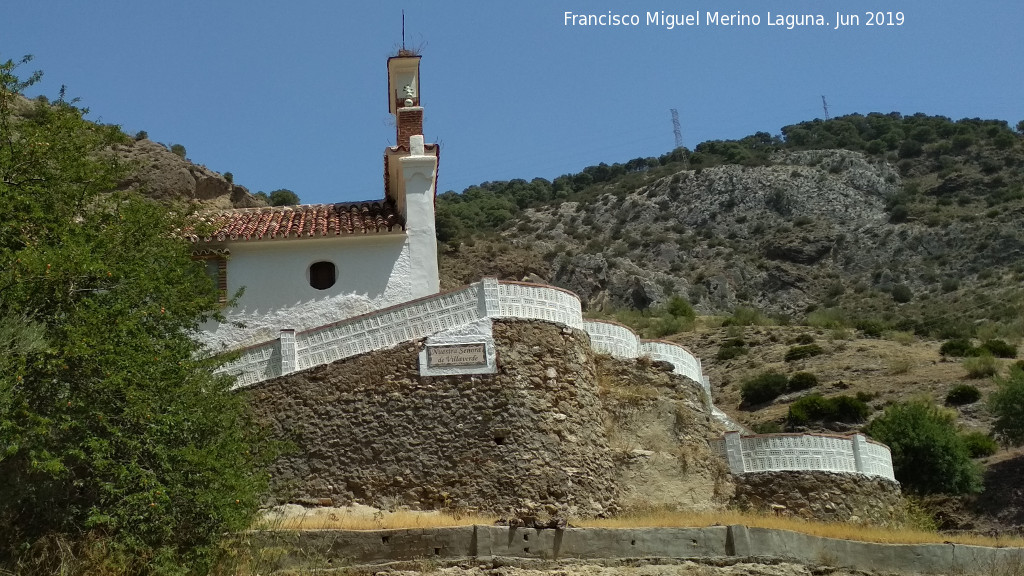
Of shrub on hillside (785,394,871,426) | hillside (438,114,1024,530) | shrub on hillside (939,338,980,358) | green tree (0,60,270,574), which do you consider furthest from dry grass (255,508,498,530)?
shrub on hillside (939,338,980,358)

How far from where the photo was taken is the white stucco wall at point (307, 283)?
2636 cm

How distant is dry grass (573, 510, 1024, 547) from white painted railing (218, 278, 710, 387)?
476cm

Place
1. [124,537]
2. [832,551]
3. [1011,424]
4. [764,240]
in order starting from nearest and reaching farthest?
1. [124,537]
2. [832,551]
3. [1011,424]
4. [764,240]

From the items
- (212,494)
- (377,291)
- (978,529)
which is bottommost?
(978,529)

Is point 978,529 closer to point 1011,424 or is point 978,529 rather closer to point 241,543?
point 1011,424

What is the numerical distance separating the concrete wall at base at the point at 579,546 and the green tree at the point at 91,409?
3.66 feet

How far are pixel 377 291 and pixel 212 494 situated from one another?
1001cm

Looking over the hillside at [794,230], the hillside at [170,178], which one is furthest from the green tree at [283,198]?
the hillside at [170,178]

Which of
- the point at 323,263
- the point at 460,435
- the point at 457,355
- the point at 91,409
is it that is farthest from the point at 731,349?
the point at 91,409

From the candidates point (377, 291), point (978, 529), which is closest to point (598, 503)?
point (377, 291)

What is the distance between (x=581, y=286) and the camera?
68062 millimetres

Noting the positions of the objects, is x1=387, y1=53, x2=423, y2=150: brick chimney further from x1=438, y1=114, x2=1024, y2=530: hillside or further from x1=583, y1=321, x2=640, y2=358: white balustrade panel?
x1=438, y1=114, x2=1024, y2=530: hillside

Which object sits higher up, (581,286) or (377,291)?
(581,286)

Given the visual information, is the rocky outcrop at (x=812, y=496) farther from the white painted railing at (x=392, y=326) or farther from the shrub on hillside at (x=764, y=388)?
the shrub on hillside at (x=764, y=388)
